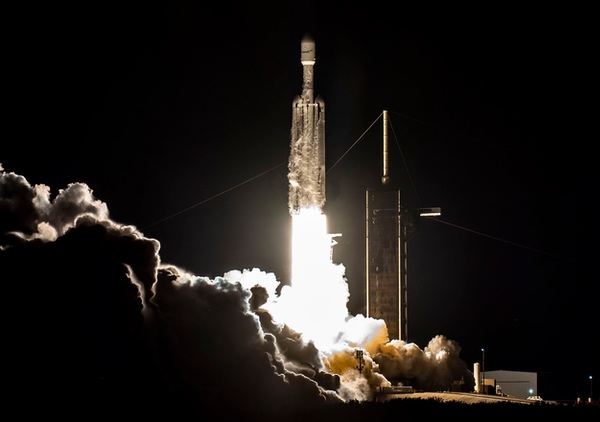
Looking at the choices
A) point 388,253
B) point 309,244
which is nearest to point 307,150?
point 309,244

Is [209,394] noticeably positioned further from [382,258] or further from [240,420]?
[382,258]

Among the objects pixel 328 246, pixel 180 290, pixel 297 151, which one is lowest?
A: pixel 180 290

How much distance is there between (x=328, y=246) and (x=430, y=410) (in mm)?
16729

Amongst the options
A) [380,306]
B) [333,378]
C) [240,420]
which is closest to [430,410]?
[333,378]

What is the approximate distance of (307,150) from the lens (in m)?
76.6

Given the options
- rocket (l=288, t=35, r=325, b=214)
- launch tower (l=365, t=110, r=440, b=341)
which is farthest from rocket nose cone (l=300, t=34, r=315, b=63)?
launch tower (l=365, t=110, r=440, b=341)

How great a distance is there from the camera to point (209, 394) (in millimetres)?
59594

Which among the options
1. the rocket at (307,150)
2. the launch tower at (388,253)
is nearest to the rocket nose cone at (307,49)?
the rocket at (307,150)

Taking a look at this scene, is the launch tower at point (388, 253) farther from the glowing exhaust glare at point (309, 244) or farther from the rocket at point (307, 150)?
the rocket at point (307, 150)

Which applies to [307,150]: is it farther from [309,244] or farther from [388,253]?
[388,253]

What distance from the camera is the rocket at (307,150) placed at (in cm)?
7569

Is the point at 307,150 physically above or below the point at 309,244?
above

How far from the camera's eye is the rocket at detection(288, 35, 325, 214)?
75688mm

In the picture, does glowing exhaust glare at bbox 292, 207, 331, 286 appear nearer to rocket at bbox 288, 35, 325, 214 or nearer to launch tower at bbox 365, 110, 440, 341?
rocket at bbox 288, 35, 325, 214
